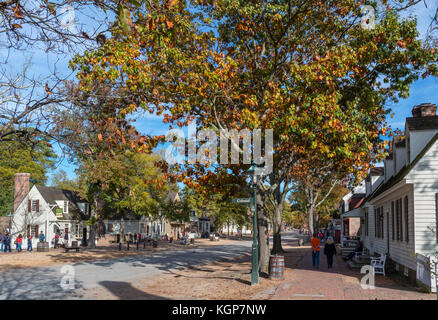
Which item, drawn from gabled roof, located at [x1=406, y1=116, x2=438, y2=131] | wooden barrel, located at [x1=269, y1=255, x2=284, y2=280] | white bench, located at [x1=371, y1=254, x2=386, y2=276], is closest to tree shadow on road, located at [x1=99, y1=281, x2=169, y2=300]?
wooden barrel, located at [x1=269, y1=255, x2=284, y2=280]

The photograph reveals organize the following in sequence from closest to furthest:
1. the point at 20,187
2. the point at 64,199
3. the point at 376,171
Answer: the point at 376,171 → the point at 20,187 → the point at 64,199

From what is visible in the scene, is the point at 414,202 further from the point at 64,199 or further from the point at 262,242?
the point at 64,199

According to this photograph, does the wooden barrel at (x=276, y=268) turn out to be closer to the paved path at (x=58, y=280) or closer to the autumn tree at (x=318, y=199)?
the paved path at (x=58, y=280)

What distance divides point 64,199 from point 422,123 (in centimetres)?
4841

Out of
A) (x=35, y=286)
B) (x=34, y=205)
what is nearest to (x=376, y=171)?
(x=35, y=286)

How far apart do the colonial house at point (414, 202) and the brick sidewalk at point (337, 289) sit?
773mm

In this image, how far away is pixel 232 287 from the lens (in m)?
15.7

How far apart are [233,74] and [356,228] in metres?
38.6

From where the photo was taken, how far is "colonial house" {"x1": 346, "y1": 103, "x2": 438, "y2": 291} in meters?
14.1

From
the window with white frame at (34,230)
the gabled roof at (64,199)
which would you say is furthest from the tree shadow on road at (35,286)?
the gabled roof at (64,199)

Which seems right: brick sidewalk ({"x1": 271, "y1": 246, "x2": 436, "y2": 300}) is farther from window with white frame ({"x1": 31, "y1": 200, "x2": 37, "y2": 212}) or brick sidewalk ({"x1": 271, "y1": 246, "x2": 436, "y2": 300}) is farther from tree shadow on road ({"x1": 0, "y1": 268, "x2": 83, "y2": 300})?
window with white frame ({"x1": 31, "y1": 200, "x2": 37, "y2": 212})

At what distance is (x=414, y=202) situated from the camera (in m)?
14.4

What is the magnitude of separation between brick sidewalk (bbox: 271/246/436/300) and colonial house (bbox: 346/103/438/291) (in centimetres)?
77

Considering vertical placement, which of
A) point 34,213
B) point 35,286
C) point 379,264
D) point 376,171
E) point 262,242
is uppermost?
point 376,171
